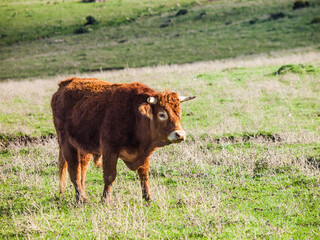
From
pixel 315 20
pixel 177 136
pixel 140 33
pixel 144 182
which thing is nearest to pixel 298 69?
pixel 144 182

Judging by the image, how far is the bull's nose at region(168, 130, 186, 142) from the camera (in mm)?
6277

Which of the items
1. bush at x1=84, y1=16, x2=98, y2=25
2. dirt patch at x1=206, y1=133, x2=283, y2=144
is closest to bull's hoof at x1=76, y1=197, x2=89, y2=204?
dirt patch at x1=206, y1=133, x2=283, y2=144

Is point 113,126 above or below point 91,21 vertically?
above

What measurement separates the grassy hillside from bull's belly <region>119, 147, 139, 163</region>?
859 inches

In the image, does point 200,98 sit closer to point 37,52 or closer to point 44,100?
point 44,100

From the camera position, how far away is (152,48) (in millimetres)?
41031

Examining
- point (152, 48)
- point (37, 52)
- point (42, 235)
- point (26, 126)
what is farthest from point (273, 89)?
point (37, 52)

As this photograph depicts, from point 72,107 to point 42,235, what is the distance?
289cm

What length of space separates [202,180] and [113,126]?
2429 millimetres

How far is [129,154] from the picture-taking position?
23.2 feet

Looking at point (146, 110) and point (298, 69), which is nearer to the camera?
point (146, 110)

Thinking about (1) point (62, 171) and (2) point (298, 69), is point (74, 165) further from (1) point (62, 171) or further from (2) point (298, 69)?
(2) point (298, 69)

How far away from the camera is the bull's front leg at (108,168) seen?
22.8 ft

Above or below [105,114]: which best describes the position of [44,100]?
below
